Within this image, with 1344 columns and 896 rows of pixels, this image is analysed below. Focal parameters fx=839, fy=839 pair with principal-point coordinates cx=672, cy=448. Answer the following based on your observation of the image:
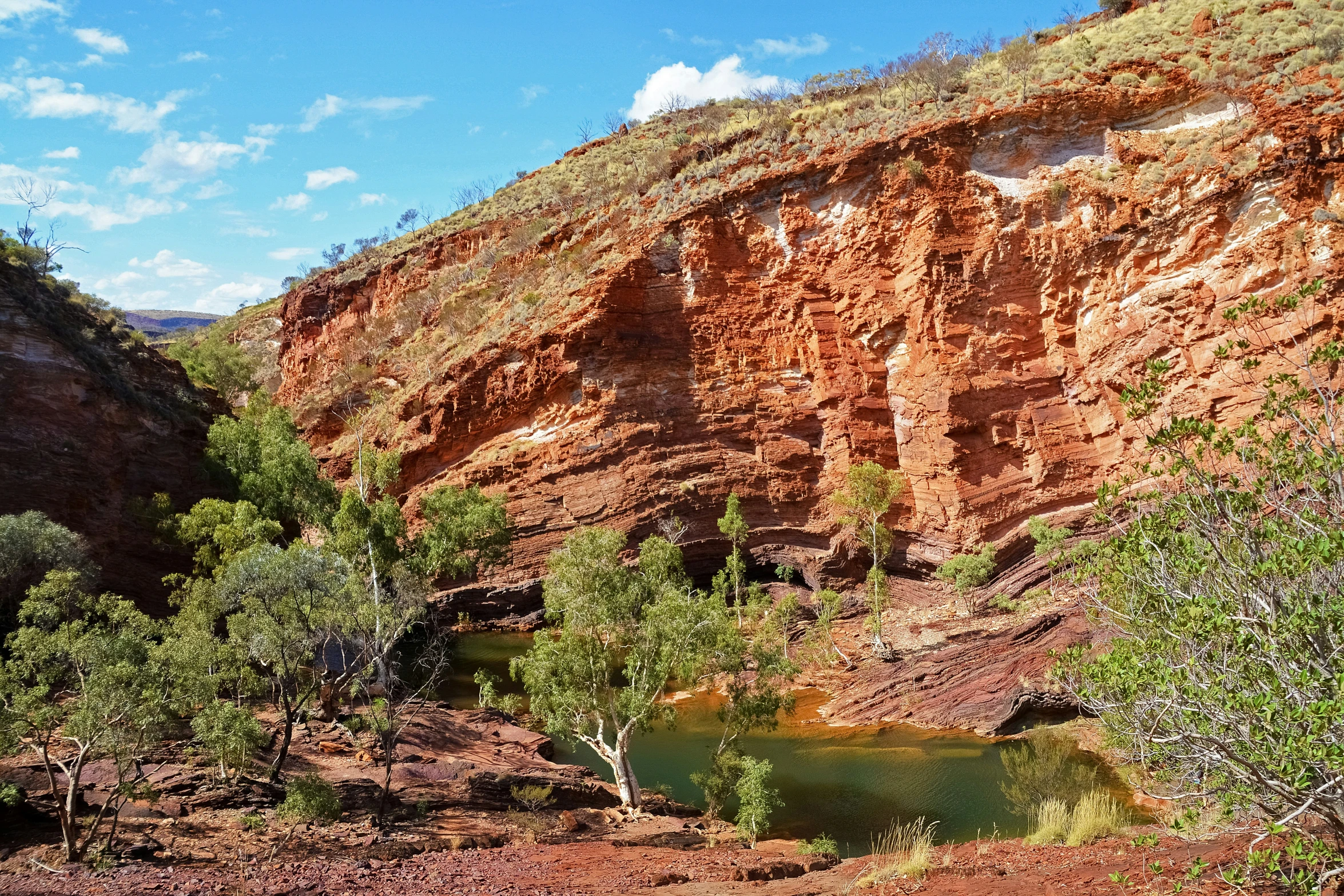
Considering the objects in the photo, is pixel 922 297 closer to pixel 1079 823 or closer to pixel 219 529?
pixel 1079 823

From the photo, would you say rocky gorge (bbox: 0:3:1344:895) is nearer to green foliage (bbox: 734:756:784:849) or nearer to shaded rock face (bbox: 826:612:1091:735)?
shaded rock face (bbox: 826:612:1091:735)

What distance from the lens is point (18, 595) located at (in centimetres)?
1891

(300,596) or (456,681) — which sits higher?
(300,596)

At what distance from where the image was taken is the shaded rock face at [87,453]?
23594mm

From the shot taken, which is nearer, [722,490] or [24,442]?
[24,442]

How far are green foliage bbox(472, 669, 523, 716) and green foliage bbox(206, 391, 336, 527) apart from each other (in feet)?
24.8

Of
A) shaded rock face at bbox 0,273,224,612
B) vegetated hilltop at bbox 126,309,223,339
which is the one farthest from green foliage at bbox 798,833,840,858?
vegetated hilltop at bbox 126,309,223,339

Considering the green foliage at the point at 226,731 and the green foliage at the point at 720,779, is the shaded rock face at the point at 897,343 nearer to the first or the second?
the green foliage at the point at 720,779

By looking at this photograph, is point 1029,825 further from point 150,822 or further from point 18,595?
point 18,595

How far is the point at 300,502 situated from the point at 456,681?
7.63m

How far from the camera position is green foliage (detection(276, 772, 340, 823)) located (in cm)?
1210

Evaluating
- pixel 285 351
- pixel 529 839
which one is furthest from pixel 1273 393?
pixel 285 351

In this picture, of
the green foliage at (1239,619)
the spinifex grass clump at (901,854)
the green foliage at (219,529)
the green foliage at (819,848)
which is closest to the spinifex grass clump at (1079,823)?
the spinifex grass clump at (901,854)

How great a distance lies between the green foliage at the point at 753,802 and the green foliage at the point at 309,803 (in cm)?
647
